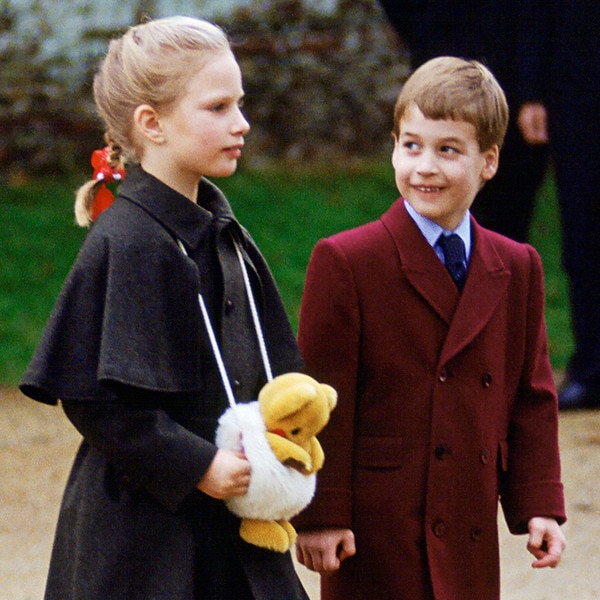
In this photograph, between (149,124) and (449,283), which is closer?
(149,124)

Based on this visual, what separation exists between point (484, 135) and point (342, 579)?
100cm

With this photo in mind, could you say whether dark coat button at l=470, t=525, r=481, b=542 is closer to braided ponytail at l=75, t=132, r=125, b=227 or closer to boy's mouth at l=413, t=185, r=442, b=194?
boy's mouth at l=413, t=185, r=442, b=194

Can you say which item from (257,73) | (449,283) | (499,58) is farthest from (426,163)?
(257,73)

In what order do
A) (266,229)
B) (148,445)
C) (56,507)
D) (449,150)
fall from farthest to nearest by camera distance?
1. (266,229)
2. (56,507)
3. (449,150)
4. (148,445)

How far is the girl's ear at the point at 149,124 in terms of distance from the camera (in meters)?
2.62

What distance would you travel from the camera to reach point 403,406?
9.37 feet

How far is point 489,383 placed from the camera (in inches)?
115

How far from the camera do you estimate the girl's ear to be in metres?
2.62

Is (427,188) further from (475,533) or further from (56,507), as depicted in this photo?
(56,507)

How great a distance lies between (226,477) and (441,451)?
0.57 metres

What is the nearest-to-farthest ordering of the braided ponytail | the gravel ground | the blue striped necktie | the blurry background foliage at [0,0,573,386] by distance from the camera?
the braided ponytail
the blue striped necktie
the gravel ground
the blurry background foliage at [0,0,573,386]

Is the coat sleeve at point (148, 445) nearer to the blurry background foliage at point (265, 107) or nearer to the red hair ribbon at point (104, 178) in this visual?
the red hair ribbon at point (104, 178)

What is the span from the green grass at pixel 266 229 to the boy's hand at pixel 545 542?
407cm

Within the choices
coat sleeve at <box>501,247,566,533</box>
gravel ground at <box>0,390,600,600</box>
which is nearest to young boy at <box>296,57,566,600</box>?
coat sleeve at <box>501,247,566,533</box>
